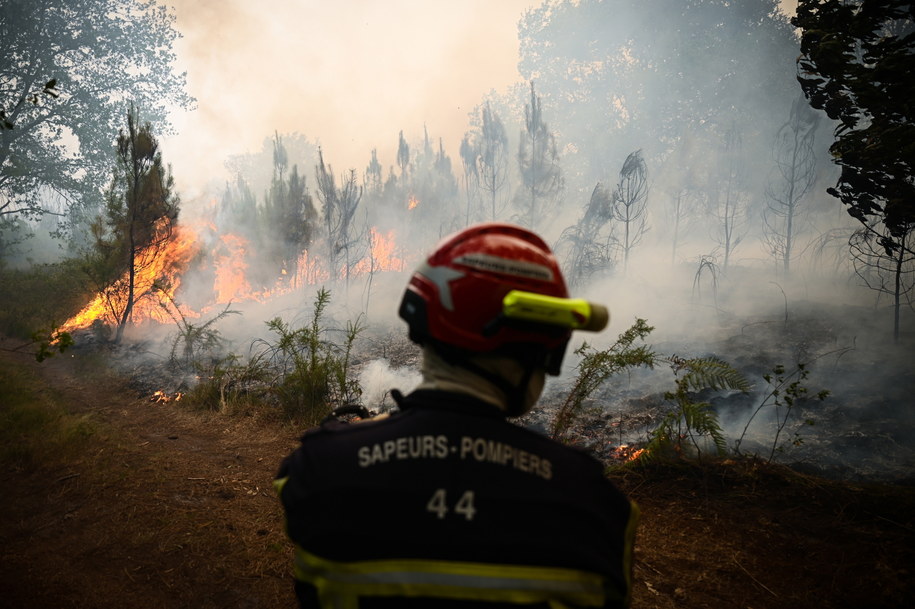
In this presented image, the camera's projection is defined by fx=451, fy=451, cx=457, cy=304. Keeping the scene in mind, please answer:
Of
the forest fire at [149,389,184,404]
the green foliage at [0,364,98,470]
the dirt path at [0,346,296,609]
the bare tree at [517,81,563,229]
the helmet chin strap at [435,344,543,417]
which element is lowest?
the forest fire at [149,389,184,404]

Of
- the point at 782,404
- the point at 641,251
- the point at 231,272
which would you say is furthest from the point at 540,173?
the point at 782,404

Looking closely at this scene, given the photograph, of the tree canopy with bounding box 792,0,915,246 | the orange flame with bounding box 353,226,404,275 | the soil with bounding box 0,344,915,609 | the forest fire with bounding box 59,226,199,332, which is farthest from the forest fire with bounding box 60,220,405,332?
the tree canopy with bounding box 792,0,915,246

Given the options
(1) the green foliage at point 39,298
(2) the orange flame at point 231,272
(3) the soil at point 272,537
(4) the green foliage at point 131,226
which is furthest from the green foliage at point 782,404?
(2) the orange flame at point 231,272

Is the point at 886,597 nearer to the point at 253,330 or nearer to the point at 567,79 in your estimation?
the point at 253,330

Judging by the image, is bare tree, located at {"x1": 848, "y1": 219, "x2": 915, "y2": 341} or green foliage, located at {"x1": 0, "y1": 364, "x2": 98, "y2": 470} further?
bare tree, located at {"x1": 848, "y1": 219, "x2": 915, "y2": 341}

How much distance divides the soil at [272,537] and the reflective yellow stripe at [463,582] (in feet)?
8.03

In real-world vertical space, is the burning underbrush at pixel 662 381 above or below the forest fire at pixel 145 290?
below

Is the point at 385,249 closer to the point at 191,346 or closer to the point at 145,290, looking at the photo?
the point at 145,290

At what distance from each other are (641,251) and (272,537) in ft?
99.9

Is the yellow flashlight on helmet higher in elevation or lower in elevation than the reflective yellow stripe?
higher

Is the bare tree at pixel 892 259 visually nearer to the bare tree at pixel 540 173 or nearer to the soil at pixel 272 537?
the soil at pixel 272 537

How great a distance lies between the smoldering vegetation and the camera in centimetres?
775

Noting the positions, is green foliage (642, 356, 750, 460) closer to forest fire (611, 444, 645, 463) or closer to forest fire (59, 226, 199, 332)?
forest fire (611, 444, 645, 463)

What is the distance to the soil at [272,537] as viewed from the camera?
2.98m
